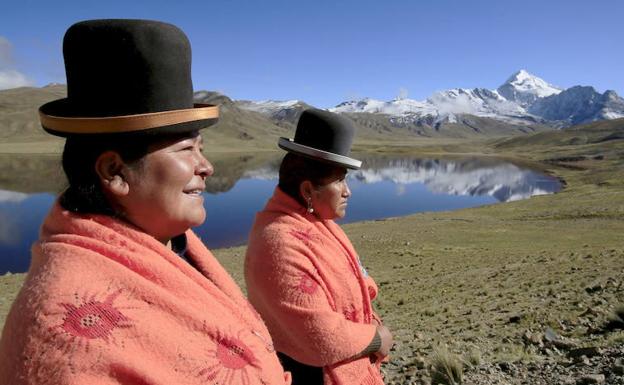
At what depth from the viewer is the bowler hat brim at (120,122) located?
1377 mm

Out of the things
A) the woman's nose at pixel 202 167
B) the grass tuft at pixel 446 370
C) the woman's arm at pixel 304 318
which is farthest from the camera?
the grass tuft at pixel 446 370

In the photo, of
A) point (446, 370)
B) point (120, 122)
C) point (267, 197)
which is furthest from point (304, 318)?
point (267, 197)

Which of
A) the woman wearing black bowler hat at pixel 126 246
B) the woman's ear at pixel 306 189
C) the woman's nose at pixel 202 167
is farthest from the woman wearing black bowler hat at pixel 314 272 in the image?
the woman's nose at pixel 202 167

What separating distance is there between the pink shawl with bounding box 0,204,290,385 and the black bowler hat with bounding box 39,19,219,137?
0.30m

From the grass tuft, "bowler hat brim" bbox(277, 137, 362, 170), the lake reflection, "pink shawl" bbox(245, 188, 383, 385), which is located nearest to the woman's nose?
"pink shawl" bbox(245, 188, 383, 385)

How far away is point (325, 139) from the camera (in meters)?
2.89

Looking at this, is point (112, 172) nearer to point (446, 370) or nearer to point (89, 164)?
point (89, 164)

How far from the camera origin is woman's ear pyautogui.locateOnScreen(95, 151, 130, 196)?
1.41 meters

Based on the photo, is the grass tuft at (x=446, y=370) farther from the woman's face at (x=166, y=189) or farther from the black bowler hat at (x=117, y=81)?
the black bowler hat at (x=117, y=81)

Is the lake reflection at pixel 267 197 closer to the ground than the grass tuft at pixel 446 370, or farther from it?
closer to the ground

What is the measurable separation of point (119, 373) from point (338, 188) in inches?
77.2

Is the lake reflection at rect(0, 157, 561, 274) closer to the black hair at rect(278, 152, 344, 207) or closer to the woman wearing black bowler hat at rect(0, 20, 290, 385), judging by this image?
the black hair at rect(278, 152, 344, 207)

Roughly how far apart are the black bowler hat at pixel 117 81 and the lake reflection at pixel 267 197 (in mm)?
23056

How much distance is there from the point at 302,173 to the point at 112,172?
1607 mm
